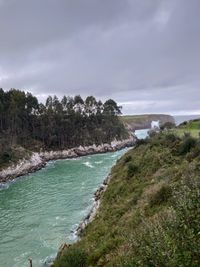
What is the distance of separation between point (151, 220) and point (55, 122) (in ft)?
333

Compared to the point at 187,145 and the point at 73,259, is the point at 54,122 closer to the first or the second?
the point at 187,145

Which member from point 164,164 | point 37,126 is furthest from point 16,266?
point 37,126

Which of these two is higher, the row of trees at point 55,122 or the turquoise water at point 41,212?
the row of trees at point 55,122

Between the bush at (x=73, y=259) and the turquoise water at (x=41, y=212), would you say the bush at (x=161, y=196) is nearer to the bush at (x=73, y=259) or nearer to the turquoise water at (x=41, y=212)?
the bush at (x=73, y=259)

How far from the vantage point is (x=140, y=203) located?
2539cm

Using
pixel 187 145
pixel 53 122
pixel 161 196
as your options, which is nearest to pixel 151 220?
pixel 161 196

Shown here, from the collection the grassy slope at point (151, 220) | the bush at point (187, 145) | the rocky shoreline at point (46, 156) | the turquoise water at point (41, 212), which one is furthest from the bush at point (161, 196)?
the rocky shoreline at point (46, 156)

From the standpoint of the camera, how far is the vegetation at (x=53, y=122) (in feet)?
350

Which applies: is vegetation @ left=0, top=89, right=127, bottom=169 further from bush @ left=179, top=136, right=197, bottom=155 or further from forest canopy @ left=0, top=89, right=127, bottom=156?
bush @ left=179, top=136, right=197, bottom=155

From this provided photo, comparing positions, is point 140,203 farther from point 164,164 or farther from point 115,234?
point 164,164

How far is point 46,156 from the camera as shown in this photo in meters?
105

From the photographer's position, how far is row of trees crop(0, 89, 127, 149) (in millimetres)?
107125

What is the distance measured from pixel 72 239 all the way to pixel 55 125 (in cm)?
8894

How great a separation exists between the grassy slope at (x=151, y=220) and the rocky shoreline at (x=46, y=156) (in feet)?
116
